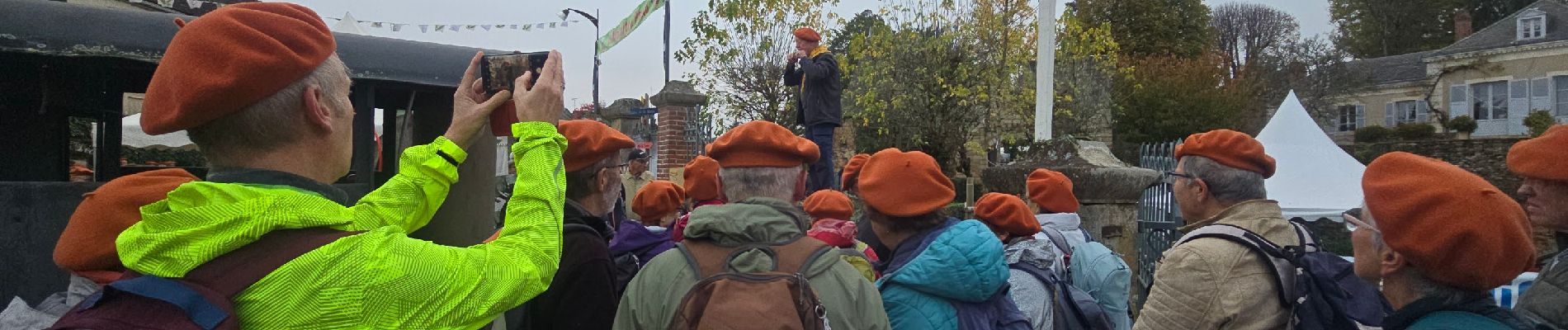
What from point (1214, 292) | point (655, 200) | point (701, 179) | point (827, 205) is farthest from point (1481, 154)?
point (1214, 292)

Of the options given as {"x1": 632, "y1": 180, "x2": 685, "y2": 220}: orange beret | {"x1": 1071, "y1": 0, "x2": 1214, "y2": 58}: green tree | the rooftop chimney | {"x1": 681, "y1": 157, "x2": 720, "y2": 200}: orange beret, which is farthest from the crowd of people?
the rooftop chimney

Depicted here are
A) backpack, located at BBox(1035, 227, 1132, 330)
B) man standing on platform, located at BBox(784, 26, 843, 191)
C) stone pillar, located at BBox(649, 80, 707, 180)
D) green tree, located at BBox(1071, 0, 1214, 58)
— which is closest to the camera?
backpack, located at BBox(1035, 227, 1132, 330)

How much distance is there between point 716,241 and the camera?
212 cm

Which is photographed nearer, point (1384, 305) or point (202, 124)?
point (202, 124)

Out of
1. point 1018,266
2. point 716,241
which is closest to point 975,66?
point 1018,266

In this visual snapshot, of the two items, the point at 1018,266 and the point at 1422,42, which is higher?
the point at 1422,42

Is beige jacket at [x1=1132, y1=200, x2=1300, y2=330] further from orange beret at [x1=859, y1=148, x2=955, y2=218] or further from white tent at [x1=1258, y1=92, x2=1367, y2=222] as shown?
white tent at [x1=1258, y1=92, x2=1367, y2=222]

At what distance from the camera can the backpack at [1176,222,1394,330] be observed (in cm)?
271

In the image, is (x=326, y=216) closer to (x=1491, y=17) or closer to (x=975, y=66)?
(x=975, y=66)

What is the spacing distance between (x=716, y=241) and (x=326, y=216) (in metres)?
0.96

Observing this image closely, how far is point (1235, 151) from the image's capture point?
10.6ft

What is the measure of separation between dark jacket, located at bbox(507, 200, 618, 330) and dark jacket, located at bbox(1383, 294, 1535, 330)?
6.39 feet

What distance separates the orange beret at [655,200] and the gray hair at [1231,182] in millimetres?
2850

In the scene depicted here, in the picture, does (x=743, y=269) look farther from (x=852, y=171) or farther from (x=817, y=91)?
(x=817, y=91)
